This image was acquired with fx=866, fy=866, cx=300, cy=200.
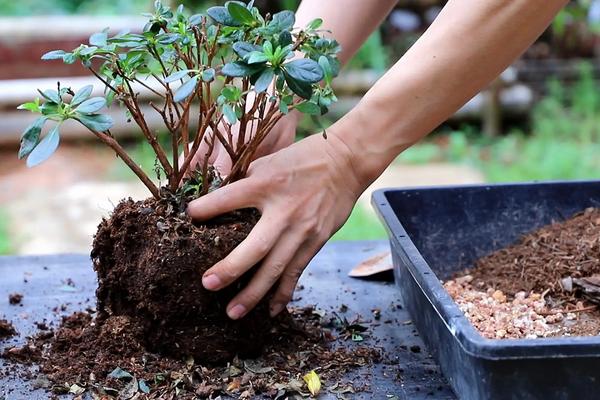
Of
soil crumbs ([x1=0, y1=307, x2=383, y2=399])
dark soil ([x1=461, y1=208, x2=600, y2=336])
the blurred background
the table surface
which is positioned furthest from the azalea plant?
the blurred background

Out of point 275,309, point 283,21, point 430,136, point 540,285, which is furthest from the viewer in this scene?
point 430,136

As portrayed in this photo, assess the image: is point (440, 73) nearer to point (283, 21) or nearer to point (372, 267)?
point (283, 21)

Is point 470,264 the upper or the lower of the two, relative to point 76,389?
lower

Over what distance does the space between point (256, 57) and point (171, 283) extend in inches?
13.1

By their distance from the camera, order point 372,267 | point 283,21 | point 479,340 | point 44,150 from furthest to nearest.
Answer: point 372,267 → point 283,21 → point 44,150 → point 479,340

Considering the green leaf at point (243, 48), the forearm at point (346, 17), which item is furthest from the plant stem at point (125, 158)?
the forearm at point (346, 17)

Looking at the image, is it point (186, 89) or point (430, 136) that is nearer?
point (186, 89)

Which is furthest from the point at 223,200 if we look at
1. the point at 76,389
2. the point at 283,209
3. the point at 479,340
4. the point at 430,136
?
the point at 430,136

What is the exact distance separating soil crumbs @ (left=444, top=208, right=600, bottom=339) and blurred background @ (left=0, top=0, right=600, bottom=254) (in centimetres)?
222

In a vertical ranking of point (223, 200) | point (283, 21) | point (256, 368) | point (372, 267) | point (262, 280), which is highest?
point (283, 21)

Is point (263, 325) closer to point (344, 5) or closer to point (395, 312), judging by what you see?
point (395, 312)

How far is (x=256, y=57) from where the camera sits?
1.06m

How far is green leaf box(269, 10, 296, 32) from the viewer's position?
1136 mm

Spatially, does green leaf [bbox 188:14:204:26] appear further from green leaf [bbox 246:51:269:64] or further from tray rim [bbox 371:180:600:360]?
tray rim [bbox 371:180:600:360]
